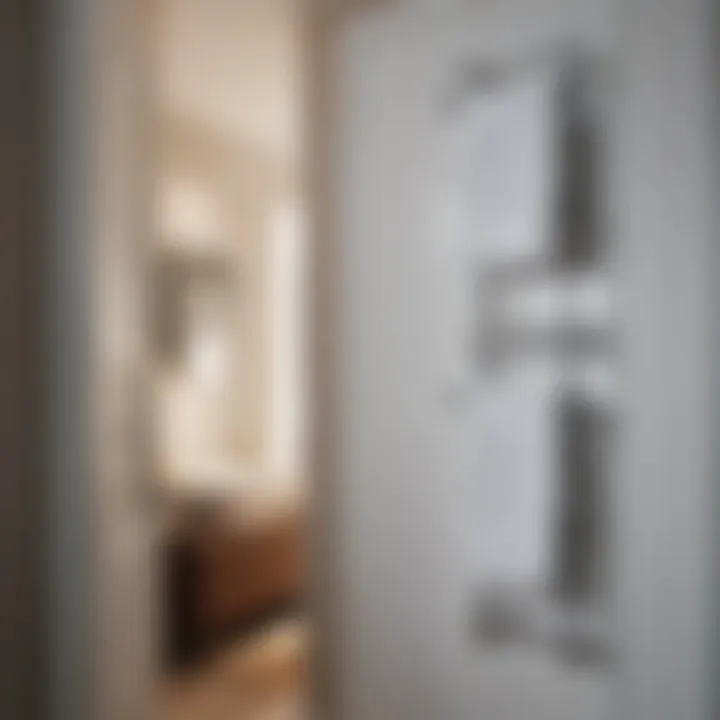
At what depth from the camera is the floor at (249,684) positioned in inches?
99.6

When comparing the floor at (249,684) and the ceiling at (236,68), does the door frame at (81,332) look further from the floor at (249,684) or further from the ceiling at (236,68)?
the floor at (249,684)

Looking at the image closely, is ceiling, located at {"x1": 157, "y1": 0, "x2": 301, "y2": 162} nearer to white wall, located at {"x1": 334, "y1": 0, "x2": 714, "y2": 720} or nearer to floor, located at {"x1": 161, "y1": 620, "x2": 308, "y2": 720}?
white wall, located at {"x1": 334, "y1": 0, "x2": 714, "y2": 720}

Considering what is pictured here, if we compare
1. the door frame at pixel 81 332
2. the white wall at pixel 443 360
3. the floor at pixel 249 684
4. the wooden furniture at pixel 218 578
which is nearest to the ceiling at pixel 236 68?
the door frame at pixel 81 332

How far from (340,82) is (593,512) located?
0.88 m

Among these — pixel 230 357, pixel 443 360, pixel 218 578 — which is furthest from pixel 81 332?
pixel 230 357

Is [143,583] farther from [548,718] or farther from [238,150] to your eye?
[238,150]

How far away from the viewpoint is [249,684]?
2748 mm

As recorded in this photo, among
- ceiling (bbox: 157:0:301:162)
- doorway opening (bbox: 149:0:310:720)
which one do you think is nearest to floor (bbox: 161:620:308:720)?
doorway opening (bbox: 149:0:310:720)

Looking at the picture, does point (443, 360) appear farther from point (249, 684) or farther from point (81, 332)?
point (249, 684)

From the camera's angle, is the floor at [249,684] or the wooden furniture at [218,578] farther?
the wooden furniture at [218,578]

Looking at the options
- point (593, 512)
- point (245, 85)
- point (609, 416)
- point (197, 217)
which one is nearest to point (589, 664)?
point (593, 512)

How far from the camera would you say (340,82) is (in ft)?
5.38

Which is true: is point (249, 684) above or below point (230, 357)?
below

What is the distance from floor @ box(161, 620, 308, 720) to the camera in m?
2.53
